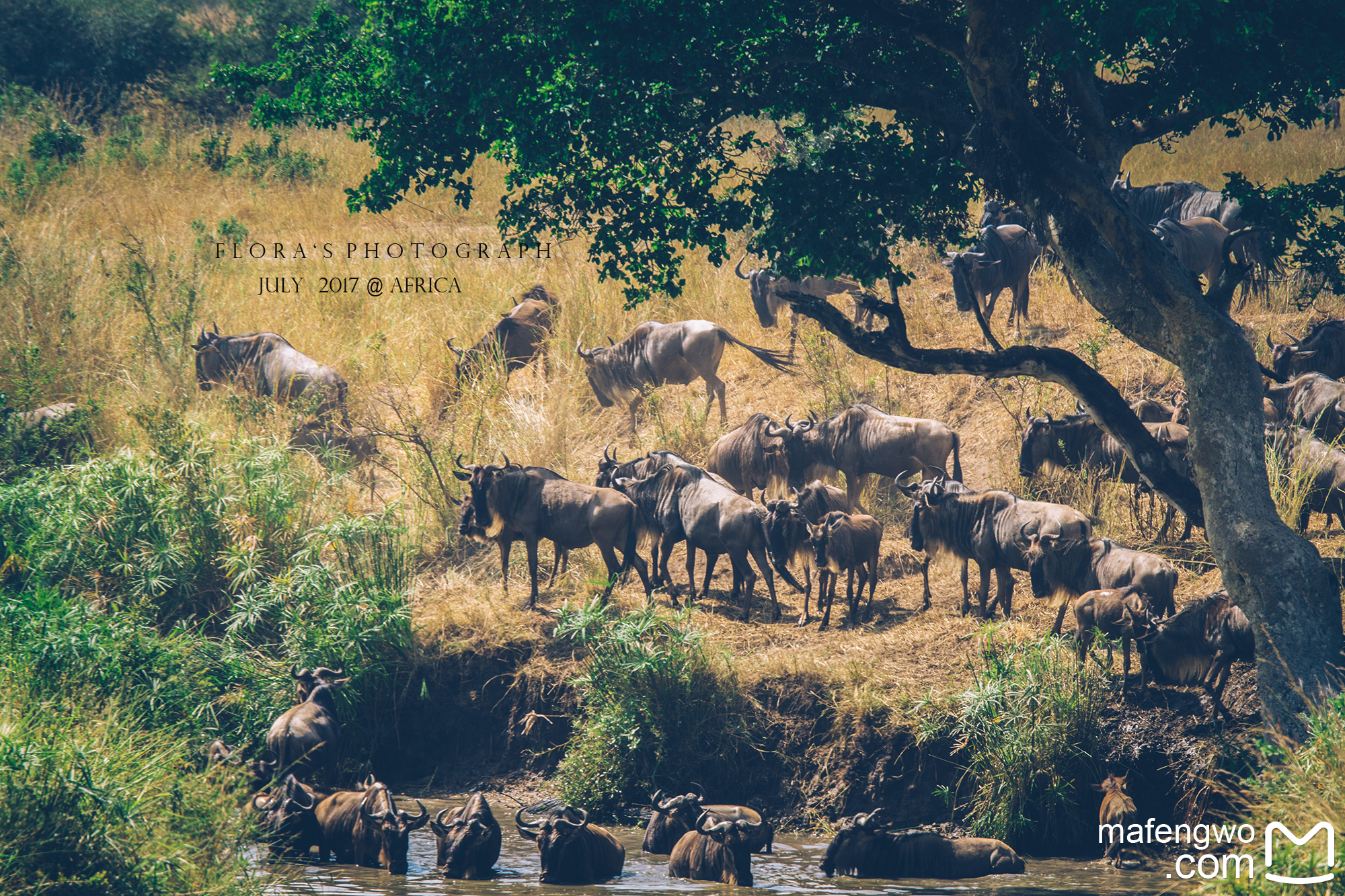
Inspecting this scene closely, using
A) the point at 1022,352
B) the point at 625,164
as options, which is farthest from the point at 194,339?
the point at 1022,352

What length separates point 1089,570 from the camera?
9.99 meters

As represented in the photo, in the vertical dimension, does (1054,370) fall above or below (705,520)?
above

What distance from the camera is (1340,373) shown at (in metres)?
13.2

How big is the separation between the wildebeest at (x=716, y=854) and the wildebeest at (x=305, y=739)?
290 cm

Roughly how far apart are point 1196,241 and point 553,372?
8.25 metres

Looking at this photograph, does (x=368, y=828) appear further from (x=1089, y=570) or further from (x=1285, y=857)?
(x=1089, y=570)

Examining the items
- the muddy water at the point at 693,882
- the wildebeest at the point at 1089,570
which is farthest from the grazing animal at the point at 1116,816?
the wildebeest at the point at 1089,570

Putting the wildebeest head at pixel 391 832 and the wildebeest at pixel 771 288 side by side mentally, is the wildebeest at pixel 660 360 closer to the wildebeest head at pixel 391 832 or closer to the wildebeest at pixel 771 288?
the wildebeest at pixel 771 288

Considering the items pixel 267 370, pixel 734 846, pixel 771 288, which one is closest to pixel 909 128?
pixel 734 846

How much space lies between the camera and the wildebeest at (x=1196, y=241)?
15.2 m

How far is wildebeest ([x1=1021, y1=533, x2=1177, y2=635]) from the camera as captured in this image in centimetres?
960

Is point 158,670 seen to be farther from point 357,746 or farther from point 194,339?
point 194,339

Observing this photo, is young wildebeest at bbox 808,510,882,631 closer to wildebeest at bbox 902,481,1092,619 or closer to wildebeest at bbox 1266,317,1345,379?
wildebeest at bbox 902,481,1092,619

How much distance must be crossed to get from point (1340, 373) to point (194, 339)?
14.2 meters
